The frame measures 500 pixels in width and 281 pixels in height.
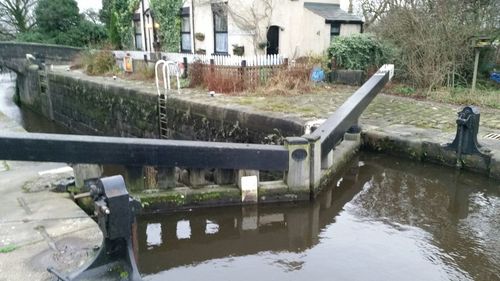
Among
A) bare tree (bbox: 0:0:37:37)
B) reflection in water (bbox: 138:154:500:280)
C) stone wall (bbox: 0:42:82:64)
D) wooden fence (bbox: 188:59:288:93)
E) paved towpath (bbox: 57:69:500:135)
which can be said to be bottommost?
reflection in water (bbox: 138:154:500:280)

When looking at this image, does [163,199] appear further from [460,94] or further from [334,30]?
[334,30]

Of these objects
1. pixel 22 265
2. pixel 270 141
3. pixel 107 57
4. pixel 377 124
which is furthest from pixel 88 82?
pixel 22 265

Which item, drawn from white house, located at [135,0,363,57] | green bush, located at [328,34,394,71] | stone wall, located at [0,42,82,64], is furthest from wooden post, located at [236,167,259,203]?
stone wall, located at [0,42,82,64]

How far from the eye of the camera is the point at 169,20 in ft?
60.8

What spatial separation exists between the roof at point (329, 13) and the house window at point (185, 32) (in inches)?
208

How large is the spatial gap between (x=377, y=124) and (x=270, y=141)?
7.13 ft

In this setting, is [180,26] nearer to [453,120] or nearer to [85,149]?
[453,120]

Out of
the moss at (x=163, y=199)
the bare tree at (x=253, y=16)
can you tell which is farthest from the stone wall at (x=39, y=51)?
the moss at (x=163, y=199)

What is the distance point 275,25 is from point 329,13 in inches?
85.4

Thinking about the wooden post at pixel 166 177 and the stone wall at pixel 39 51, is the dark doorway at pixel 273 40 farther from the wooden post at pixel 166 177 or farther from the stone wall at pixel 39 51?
the stone wall at pixel 39 51

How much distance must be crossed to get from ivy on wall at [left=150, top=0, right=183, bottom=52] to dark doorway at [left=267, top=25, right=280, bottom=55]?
4.48 metres

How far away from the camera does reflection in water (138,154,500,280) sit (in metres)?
3.80

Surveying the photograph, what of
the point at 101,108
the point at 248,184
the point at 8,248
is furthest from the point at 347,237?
the point at 101,108

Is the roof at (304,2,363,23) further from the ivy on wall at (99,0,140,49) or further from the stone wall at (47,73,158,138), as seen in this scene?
the ivy on wall at (99,0,140,49)
